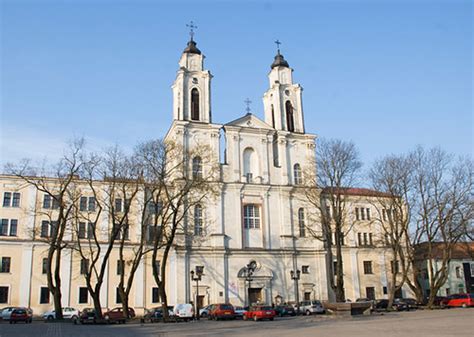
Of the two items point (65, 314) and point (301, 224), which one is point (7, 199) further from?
point (301, 224)

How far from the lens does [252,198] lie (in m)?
49.0

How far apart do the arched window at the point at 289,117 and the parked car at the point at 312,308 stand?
64.5ft

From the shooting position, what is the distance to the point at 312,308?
41.6 metres

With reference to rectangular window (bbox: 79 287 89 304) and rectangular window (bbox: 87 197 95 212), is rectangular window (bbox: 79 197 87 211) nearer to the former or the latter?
rectangular window (bbox: 87 197 95 212)

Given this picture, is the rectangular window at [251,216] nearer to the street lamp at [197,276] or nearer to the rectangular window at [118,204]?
the street lamp at [197,276]

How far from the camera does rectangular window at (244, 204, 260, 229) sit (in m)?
48.5

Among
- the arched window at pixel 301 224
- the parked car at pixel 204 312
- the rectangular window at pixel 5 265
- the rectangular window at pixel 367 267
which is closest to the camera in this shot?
the parked car at pixel 204 312

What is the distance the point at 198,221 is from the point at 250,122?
1241cm

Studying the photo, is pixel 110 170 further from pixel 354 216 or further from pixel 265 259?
pixel 354 216

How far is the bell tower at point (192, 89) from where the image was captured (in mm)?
49656

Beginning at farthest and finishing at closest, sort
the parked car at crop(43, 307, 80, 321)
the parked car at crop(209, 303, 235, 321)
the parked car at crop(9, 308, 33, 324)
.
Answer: the parked car at crop(43, 307, 80, 321)
the parked car at crop(209, 303, 235, 321)
the parked car at crop(9, 308, 33, 324)

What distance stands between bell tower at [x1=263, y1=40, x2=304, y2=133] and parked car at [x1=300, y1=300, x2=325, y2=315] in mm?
19392

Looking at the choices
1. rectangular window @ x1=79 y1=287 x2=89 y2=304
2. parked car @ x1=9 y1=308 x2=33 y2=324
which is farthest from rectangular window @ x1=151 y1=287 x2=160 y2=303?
parked car @ x1=9 y1=308 x2=33 y2=324

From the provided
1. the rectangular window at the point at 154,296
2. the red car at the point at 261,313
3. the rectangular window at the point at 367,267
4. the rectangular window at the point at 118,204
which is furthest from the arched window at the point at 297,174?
the red car at the point at 261,313
